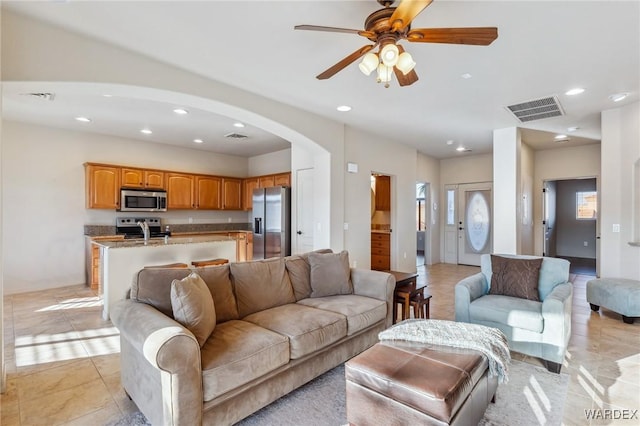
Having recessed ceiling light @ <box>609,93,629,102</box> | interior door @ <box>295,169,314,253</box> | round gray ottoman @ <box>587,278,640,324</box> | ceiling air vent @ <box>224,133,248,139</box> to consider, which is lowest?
round gray ottoman @ <box>587,278,640,324</box>

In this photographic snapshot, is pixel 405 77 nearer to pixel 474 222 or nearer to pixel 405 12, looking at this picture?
pixel 405 12

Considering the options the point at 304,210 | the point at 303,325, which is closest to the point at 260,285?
the point at 303,325

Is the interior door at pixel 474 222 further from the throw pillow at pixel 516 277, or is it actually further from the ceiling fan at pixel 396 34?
the ceiling fan at pixel 396 34

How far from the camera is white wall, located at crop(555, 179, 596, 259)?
8.80 m

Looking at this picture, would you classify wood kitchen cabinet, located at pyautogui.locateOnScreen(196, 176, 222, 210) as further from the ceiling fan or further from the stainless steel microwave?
the ceiling fan

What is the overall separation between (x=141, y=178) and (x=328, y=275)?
15.9ft

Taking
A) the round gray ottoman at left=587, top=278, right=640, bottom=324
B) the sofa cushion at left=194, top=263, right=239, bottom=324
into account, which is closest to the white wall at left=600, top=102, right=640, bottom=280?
the round gray ottoman at left=587, top=278, right=640, bottom=324

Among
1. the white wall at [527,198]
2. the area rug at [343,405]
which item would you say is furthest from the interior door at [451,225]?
the area rug at [343,405]

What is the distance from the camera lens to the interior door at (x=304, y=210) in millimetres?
5465

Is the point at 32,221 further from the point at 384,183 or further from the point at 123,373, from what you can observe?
the point at 384,183

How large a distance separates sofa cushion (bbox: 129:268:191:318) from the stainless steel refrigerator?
3.61m

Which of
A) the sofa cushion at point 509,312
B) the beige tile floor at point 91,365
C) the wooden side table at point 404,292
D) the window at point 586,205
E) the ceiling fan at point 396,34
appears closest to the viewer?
the ceiling fan at point 396,34

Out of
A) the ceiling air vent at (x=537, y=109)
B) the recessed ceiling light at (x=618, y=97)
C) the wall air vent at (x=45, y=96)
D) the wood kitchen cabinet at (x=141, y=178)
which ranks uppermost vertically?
the wall air vent at (x=45, y=96)

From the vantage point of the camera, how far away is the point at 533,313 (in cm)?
271
